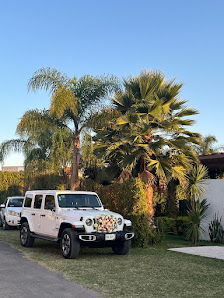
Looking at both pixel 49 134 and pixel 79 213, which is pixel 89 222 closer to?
pixel 79 213

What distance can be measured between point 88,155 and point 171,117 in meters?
4.11

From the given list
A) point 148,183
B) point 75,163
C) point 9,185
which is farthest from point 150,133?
point 9,185

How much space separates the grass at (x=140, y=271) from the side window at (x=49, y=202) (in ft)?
4.37

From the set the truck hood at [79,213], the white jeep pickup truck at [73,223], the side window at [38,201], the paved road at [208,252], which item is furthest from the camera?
the side window at [38,201]

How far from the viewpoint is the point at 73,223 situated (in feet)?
33.8

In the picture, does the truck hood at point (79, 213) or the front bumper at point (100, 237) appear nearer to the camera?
the front bumper at point (100, 237)

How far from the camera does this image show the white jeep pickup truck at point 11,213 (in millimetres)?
18453

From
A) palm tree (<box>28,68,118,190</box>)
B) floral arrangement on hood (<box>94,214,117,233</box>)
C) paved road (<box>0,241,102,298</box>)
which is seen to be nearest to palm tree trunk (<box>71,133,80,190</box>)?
palm tree (<box>28,68,118,190</box>)

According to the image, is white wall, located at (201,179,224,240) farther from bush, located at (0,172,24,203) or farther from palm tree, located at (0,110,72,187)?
bush, located at (0,172,24,203)

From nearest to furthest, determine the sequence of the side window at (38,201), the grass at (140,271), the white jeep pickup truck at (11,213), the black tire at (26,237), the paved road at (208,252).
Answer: the grass at (140,271), the paved road at (208,252), the side window at (38,201), the black tire at (26,237), the white jeep pickup truck at (11,213)

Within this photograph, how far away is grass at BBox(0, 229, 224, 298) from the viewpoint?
700 centimetres

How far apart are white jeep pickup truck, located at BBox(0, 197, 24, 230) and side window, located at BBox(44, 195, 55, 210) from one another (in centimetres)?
678

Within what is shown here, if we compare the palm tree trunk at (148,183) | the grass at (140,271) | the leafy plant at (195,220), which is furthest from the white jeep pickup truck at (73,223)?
the leafy plant at (195,220)

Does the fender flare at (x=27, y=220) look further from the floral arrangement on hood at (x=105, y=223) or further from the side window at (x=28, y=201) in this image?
the floral arrangement on hood at (x=105, y=223)
